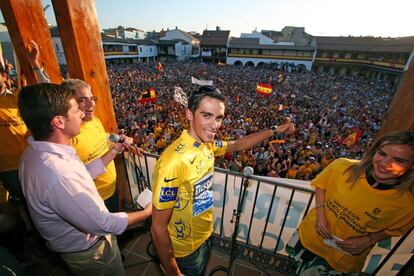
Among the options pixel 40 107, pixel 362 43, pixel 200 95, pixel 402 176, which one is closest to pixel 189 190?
pixel 200 95

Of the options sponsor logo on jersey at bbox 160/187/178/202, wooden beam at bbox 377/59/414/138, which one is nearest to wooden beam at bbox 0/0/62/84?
sponsor logo on jersey at bbox 160/187/178/202

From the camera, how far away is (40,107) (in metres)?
1.57

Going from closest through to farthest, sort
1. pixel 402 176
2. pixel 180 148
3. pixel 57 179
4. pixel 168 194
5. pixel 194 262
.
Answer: pixel 57 179 → pixel 168 194 → pixel 180 148 → pixel 402 176 → pixel 194 262

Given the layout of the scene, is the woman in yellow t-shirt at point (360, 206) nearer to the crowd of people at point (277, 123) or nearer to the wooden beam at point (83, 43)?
the crowd of people at point (277, 123)

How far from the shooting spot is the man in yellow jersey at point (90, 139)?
2.47 meters

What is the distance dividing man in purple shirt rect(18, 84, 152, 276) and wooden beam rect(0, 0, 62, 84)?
1457 mm

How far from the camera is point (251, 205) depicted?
10.3ft

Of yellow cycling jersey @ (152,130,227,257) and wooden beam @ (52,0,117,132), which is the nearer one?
→ yellow cycling jersey @ (152,130,227,257)

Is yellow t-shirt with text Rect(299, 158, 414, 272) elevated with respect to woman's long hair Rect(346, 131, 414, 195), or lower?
lower

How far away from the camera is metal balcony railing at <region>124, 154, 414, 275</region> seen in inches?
109

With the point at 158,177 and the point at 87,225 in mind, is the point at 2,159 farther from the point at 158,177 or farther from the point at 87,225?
the point at 158,177

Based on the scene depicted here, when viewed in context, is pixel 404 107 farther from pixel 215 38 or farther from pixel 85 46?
pixel 215 38

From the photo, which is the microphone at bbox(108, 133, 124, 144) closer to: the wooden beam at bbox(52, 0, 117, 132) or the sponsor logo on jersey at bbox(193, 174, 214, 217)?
the wooden beam at bbox(52, 0, 117, 132)

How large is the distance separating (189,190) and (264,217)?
1.82m
